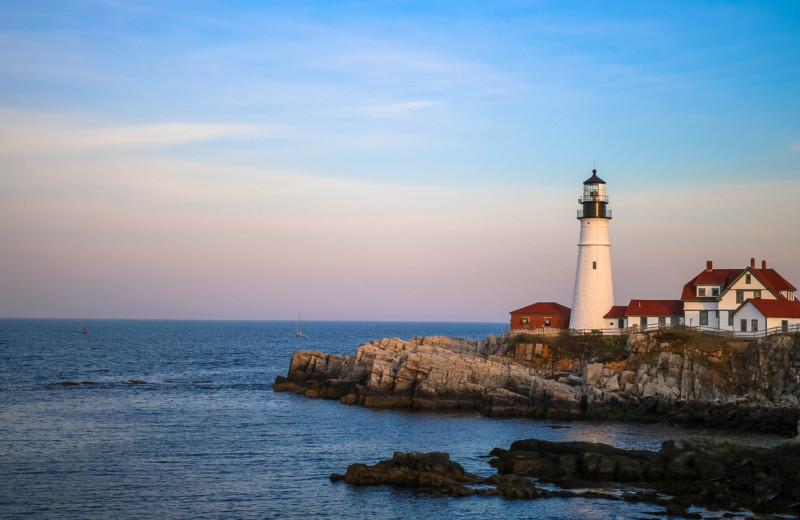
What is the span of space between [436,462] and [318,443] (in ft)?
30.6

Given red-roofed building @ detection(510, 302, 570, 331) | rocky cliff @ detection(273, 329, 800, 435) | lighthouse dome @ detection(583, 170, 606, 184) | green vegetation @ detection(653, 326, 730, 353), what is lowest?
rocky cliff @ detection(273, 329, 800, 435)

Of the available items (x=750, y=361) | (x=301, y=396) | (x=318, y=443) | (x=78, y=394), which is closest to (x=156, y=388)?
(x=78, y=394)

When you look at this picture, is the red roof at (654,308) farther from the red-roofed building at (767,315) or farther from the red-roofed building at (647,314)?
the red-roofed building at (767,315)

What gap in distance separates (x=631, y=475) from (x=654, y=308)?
29114mm

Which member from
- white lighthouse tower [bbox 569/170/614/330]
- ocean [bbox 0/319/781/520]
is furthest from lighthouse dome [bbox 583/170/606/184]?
ocean [bbox 0/319/781/520]

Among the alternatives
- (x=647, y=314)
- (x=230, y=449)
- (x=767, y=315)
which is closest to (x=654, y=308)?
(x=647, y=314)

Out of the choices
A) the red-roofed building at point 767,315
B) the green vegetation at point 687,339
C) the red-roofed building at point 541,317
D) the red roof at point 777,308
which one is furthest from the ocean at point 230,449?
the red-roofed building at point 541,317

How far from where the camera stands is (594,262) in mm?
57406

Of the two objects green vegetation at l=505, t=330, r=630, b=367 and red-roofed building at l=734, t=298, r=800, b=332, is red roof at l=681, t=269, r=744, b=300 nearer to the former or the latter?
red-roofed building at l=734, t=298, r=800, b=332

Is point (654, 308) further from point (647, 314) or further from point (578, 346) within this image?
point (578, 346)

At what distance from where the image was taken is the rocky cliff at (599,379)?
144ft

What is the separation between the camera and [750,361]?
4675 cm

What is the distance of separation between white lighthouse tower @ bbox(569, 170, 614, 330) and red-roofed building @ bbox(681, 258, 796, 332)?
217 inches

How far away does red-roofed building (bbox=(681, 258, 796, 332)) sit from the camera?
170 ft
